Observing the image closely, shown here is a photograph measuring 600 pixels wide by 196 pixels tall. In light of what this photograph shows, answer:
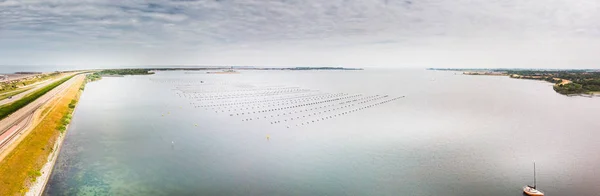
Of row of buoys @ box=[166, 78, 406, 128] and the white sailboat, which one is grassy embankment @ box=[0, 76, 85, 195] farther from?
→ the white sailboat

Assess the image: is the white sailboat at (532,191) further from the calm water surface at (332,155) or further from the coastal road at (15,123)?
the coastal road at (15,123)

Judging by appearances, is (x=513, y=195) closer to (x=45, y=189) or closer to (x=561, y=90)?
(x=45, y=189)

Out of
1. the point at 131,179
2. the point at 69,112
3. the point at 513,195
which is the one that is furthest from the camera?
the point at 69,112

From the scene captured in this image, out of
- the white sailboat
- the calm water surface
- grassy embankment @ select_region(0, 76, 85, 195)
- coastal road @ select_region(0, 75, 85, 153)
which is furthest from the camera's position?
coastal road @ select_region(0, 75, 85, 153)

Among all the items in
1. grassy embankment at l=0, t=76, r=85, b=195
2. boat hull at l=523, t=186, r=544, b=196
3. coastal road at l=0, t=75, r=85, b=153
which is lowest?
boat hull at l=523, t=186, r=544, b=196

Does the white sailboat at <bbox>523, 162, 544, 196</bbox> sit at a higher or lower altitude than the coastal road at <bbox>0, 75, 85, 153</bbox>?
lower

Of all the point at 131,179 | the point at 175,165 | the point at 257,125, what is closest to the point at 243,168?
the point at 175,165

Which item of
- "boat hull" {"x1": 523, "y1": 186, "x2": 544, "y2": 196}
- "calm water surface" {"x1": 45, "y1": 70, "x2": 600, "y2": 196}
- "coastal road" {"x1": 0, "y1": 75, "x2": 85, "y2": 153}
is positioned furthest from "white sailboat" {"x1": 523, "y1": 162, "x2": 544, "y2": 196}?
"coastal road" {"x1": 0, "y1": 75, "x2": 85, "y2": 153}

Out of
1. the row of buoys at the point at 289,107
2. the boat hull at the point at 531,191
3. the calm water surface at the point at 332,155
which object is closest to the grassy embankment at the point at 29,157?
the calm water surface at the point at 332,155
